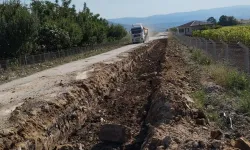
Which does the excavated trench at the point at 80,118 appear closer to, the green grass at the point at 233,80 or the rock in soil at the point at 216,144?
the green grass at the point at 233,80

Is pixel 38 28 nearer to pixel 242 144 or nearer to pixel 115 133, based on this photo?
pixel 115 133

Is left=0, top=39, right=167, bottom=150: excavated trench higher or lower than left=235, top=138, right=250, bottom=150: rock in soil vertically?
lower

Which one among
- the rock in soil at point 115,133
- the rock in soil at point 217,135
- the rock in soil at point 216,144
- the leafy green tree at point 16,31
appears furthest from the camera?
the leafy green tree at point 16,31

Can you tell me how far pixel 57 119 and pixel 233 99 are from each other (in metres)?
4.78

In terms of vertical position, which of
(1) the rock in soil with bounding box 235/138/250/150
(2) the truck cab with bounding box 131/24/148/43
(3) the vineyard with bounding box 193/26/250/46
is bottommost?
(2) the truck cab with bounding box 131/24/148/43

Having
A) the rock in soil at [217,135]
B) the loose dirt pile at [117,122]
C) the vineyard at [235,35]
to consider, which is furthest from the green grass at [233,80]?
the vineyard at [235,35]

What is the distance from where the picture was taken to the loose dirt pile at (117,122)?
8008 millimetres

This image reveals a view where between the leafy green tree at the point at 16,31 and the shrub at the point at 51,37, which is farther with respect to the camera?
the shrub at the point at 51,37

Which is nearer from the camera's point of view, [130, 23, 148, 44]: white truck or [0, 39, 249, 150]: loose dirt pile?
[0, 39, 249, 150]: loose dirt pile

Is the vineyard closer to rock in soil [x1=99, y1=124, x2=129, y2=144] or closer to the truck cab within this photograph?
rock in soil [x1=99, y1=124, x2=129, y2=144]

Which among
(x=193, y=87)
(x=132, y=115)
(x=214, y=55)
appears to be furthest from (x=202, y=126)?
(x=214, y=55)

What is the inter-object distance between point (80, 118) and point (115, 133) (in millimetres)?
3583

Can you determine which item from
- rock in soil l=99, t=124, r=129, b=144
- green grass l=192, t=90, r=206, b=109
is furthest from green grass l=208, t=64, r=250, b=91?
rock in soil l=99, t=124, r=129, b=144

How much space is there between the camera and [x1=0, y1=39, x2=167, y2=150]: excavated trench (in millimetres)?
9344
